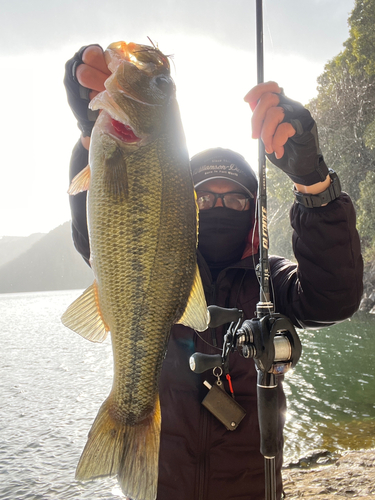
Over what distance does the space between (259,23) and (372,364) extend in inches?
504

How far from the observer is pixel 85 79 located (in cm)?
188

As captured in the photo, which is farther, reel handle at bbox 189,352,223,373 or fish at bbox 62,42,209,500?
reel handle at bbox 189,352,223,373

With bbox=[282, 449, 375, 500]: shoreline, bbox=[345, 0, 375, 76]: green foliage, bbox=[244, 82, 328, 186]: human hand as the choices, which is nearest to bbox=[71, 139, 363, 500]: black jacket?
bbox=[244, 82, 328, 186]: human hand

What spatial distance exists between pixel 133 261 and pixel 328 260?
1207 mm

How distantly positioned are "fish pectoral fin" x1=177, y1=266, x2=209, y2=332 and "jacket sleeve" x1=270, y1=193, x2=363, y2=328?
0.85 meters

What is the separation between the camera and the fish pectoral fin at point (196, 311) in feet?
5.70

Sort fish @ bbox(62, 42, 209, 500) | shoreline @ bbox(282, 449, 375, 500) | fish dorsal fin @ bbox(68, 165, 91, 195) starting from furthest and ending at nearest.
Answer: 1. shoreline @ bbox(282, 449, 375, 500)
2. fish dorsal fin @ bbox(68, 165, 91, 195)
3. fish @ bbox(62, 42, 209, 500)

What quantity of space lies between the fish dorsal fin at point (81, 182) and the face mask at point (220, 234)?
4.09 feet

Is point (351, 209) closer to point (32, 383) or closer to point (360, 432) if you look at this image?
point (360, 432)

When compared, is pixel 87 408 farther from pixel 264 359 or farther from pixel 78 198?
pixel 264 359

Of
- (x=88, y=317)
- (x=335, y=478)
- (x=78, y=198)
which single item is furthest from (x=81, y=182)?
(x=335, y=478)

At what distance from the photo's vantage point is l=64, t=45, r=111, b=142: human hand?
1864 millimetres

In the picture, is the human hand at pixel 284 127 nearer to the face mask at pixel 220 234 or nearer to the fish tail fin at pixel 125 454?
the face mask at pixel 220 234

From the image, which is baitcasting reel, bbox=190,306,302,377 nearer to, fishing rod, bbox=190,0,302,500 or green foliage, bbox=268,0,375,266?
fishing rod, bbox=190,0,302,500
